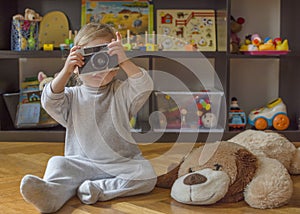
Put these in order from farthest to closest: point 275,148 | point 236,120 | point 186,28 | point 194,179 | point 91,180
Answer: point 186,28 → point 236,120 → point 275,148 → point 91,180 → point 194,179

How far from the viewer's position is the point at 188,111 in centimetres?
227

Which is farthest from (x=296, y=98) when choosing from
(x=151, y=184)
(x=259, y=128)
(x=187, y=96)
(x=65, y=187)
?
(x=65, y=187)

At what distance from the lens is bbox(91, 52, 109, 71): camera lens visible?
1324mm

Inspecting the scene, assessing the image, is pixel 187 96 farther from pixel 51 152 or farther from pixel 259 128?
pixel 51 152

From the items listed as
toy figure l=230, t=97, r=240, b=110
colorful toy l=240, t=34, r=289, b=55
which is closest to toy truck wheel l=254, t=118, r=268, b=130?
toy figure l=230, t=97, r=240, b=110

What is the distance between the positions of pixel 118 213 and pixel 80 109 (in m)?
0.32

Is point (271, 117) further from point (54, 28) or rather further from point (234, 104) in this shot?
point (54, 28)

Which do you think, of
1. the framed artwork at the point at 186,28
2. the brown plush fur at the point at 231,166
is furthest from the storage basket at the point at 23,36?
the brown plush fur at the point at 231,166

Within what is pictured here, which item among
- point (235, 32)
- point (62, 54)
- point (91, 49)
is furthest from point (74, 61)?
point (235, 32)

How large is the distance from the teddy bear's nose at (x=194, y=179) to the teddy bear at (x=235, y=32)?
1156mm

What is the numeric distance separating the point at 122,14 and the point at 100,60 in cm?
116

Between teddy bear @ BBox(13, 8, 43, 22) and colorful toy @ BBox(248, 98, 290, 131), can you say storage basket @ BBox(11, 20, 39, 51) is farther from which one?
colorful toy @ BBox(248, 98, 290, 131)

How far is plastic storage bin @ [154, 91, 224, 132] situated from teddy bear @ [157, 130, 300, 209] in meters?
0.84

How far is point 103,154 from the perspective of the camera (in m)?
1.36
